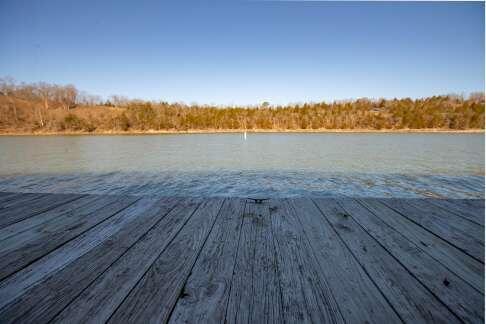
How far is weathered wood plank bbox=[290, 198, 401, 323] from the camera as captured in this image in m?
0.80

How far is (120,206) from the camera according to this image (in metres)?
1.95

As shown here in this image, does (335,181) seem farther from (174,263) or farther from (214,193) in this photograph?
(174,263)

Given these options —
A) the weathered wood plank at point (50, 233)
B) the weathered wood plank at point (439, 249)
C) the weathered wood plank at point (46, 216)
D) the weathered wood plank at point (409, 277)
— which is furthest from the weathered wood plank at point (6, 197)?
the weathered wood plank at point (439, 249)

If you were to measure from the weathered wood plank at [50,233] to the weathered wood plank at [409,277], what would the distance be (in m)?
1.70

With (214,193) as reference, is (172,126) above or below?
above

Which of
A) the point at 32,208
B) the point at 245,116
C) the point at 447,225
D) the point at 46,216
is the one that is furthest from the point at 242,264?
the point at 245,116

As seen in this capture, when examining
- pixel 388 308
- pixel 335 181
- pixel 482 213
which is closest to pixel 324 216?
pixel 388 308

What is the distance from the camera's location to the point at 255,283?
963 mm

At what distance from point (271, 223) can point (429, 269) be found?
2.87ft

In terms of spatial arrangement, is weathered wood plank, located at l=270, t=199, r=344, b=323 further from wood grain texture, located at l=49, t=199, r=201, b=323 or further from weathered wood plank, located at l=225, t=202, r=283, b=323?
wood grain texture, located at l=49, t=199, r=201, b=323

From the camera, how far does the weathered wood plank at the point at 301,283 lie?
802 mm

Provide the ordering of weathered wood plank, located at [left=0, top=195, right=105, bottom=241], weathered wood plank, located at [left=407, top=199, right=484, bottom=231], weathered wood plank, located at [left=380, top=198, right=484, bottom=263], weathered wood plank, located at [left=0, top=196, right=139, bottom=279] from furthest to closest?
weathered wood plank, located at [left=407, top=199, right=484, bottom=231], weathered wood plank, located at [left=0, top=195, right=105, bottom=241], weathered wood plank, located at [left=380, top=198, right=484, bottom=263], weathered wood plank, located at [left=0, top=196, right=139, bottom=279]

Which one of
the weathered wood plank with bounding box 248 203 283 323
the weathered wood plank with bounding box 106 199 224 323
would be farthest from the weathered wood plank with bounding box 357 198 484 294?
the weathered wood plank with bounding box 106 199 224 323

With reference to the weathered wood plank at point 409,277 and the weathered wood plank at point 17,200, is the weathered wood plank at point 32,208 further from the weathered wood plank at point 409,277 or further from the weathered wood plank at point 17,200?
the weathered wood plank at point 409,277
